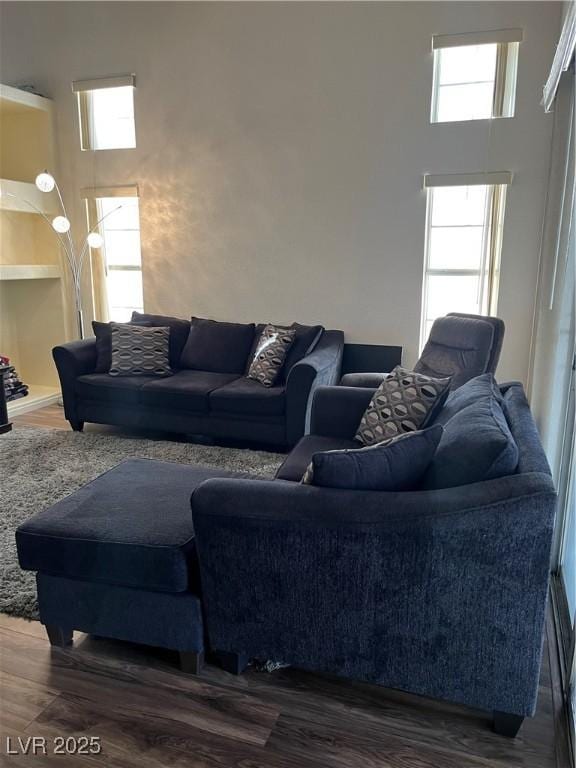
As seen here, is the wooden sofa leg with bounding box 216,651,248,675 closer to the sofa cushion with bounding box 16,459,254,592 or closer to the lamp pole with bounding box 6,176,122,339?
the sofa cushion with bounding box 16,459,254,592

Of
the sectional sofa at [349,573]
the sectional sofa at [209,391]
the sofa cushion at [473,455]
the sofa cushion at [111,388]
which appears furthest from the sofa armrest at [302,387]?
the sofa cushion at [473,455]

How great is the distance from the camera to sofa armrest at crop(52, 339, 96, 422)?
14.4 feet

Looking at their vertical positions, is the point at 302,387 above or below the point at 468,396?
below

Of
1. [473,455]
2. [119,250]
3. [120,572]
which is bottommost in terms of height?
[120,572]

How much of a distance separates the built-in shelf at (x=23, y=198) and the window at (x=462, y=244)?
3436mm

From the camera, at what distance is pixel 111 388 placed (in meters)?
4.28

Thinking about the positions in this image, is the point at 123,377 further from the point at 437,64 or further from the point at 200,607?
the point at 437,64

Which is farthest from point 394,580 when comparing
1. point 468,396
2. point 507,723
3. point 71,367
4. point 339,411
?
point 71,367

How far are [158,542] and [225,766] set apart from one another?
0.66 m

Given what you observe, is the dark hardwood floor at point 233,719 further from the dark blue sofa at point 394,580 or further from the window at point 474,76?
the window at point 474,76

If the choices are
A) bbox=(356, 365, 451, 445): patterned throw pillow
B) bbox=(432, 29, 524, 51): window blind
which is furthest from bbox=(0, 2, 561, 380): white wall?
bbox=(356, 365, 451, 445): patterned throw pillow

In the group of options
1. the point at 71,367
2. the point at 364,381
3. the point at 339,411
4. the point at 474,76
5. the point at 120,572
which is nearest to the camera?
the point at 120,572

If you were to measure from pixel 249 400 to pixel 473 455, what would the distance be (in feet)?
7.97

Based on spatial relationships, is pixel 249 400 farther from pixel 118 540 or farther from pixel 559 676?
pixel 559 676
